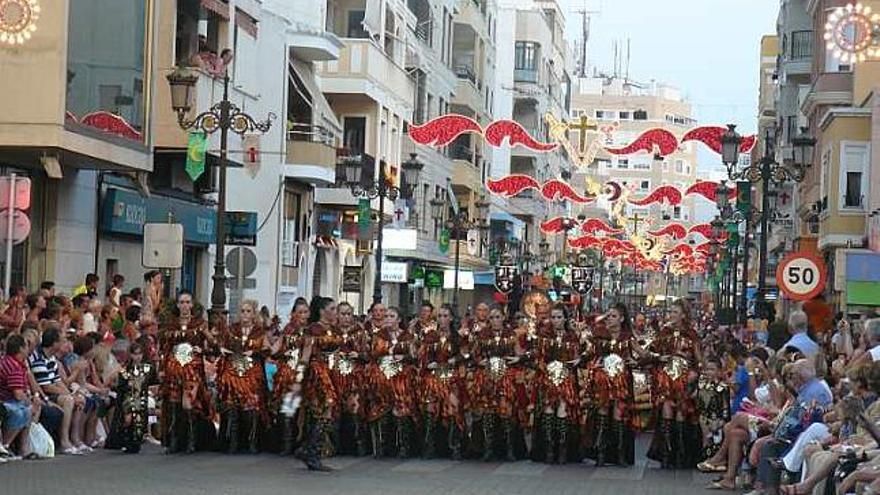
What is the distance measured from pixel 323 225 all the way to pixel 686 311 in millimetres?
31079

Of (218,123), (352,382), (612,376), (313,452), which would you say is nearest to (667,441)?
(612,376)

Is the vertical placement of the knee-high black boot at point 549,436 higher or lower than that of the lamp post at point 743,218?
lower

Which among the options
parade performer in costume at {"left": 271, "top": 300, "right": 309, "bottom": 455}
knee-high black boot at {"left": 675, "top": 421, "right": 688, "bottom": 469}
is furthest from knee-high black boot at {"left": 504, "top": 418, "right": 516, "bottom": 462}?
parade performer in costume at {"left": 271, "top": 300, "right": 309, "bottom": 455}

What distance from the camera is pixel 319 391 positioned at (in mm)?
20281

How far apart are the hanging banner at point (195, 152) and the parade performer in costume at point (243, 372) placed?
554 inches

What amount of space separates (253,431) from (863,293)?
1286 cm

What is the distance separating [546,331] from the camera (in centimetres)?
2148

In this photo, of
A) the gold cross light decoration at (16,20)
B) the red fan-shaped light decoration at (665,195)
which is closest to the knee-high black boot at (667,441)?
the gold cross light decoration at (16,20)

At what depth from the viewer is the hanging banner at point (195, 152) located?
35.0 m

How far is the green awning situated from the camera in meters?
30.3

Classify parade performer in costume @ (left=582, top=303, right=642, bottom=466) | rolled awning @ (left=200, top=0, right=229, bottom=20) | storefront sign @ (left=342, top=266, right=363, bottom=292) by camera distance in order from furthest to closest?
storefront sign @ (left=342, top=266, right=363, bottom=292), rolled awning @ (left=200, top=0, right=229, bottom=20), parade performer in costume @ (left=582, top=303, right=642, bottom=466)

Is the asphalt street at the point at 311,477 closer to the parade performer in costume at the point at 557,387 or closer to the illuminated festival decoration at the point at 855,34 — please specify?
the parade performer in costume at the point at 557,387

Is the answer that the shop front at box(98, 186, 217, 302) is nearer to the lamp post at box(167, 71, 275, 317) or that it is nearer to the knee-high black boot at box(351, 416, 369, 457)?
the lamp post at box(167, 71, 275, 317)

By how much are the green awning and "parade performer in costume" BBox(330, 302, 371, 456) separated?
37.9 feet
